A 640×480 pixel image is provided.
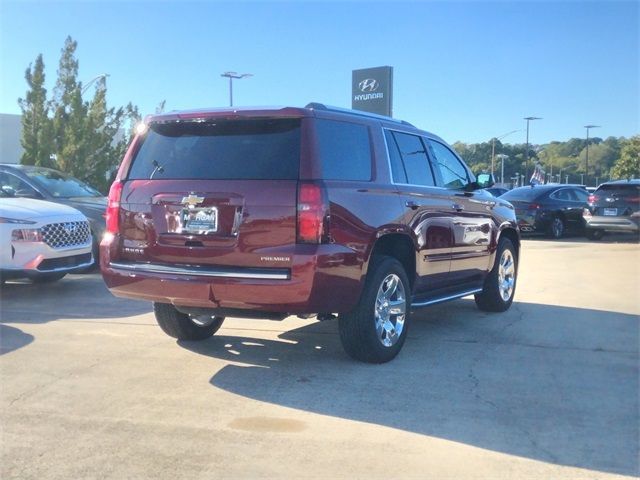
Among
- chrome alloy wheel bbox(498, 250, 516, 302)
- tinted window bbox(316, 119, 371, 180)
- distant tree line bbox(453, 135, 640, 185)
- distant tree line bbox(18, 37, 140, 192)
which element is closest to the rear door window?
tinted window bbox(316, 119, 371, 180)

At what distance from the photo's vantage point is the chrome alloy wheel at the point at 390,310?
5.36 metres

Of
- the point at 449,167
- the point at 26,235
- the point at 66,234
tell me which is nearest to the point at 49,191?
the point at 66,234

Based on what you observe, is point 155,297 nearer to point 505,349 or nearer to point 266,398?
point 266,398

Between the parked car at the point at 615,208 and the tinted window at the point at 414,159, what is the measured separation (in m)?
12.0

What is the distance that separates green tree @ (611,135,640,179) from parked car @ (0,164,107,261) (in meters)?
53.5

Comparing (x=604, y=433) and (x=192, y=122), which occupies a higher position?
(x=192, y=122)

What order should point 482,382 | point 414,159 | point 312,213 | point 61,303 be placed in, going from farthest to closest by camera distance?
point 61,303 → point 414,159 → point 482,382 → point 312,213

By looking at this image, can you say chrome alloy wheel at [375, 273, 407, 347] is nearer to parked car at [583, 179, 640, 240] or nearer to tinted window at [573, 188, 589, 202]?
parked car at [583, 179, 640, 240]

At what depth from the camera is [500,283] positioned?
7.66 m

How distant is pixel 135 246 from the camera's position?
5113 millimetres

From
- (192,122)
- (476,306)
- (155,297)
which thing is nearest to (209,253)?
(155,297)

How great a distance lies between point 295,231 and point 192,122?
1305 mm

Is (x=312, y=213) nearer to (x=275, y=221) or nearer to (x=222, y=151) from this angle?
(x=275, y=221)

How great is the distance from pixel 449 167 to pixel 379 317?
2.25 m
